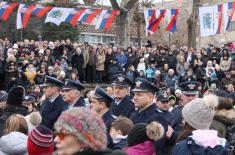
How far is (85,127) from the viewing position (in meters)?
2.90

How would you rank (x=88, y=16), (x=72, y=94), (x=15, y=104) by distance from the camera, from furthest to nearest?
(x=88, y=16) < (x=72, y=94) < (x=15, y=104)

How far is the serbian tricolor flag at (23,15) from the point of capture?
20923 millimetres

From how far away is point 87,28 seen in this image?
45719mm

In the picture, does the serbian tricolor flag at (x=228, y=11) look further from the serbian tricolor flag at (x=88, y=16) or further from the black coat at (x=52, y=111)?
the black coat at (x=52, y=111)

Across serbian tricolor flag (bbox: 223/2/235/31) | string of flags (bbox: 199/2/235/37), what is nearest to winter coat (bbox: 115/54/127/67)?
string of flags (bbox: 199/2/235/37)

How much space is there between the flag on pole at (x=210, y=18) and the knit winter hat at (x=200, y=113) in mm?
16034

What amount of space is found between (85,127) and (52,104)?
16.8 feet

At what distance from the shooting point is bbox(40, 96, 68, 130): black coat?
7840mm

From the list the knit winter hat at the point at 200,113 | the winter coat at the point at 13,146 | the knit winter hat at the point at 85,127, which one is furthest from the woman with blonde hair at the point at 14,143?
the knit winter hat at the point at 85,127

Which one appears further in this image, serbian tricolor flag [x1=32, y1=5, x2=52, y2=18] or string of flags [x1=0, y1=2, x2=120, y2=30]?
serbian tricolor flag [x1=32, y1=5, x2=52, y2=18]

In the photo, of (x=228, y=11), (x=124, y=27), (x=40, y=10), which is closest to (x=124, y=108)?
(x=228, y=11)

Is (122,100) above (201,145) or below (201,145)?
below

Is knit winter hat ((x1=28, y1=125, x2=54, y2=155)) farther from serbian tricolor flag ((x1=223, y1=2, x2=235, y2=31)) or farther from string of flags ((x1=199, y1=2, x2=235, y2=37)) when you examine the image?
serbian tricolor flag ((x1=223, y1=2, x2=235, y2=31))

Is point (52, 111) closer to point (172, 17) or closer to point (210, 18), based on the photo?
point (210, 18)
